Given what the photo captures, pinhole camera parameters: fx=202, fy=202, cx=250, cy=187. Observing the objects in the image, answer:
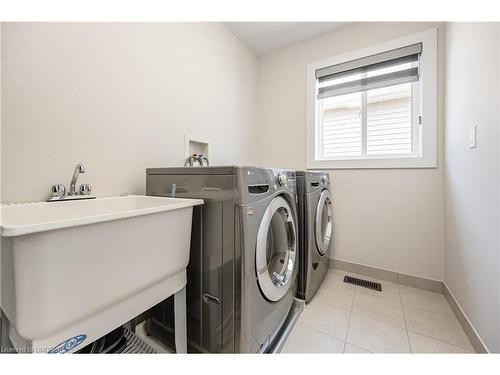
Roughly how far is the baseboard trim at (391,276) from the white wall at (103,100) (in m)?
1.60

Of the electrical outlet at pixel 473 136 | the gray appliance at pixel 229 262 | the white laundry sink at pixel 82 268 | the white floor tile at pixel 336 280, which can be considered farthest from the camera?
the white floor tile at pixel 336 280

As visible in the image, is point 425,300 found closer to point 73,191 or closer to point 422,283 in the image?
point 422,283

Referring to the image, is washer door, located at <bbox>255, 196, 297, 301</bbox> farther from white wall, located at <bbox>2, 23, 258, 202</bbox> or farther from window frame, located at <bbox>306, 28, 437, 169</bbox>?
window frame, located at <bbox>306, 28, 437, 169</bbox>

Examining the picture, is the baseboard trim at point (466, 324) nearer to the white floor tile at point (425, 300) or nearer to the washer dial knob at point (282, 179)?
the white floor tile at point (425, 300)

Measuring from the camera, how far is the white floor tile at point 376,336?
3.49ft

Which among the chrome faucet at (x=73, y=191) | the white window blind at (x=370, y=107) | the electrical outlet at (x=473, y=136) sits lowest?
the chrome faucet at (x=73, y=191)

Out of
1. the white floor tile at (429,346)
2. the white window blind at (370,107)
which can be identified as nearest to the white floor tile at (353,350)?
the white floor tile at (429,346)

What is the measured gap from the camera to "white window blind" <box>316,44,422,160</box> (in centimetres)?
174

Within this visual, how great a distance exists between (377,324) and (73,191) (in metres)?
1.83

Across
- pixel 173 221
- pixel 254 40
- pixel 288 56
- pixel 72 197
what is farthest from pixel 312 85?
pixel 72 197

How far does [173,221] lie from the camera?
2.58ft

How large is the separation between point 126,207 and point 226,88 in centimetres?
148

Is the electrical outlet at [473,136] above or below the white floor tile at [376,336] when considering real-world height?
above

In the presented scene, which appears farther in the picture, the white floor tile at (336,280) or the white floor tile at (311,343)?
the white floor tile at (336,280)
